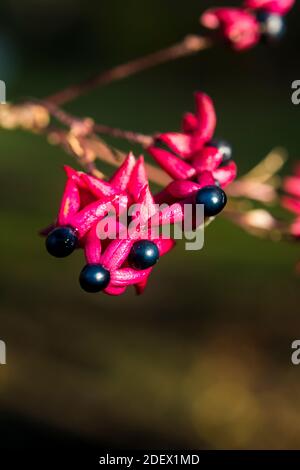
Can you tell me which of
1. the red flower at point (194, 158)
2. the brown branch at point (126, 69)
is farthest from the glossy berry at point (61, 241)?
the brown branch at point (126, 69)

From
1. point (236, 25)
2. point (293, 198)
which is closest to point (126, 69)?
point (236, 25)

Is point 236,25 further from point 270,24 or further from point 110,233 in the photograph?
point 110,233

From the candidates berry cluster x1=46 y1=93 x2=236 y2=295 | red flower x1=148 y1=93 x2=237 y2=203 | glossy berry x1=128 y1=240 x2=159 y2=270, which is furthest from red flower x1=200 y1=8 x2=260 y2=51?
glossy berry x1=128 y1=240 x2=159 y2=270

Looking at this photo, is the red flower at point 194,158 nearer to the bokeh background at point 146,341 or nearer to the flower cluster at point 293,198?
the flower cluster at point 293,198

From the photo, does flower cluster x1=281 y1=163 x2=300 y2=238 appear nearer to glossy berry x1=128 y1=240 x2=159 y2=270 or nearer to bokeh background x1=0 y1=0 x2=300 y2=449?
glossy berry x1=128 y1=240 x2=159 y2=270
